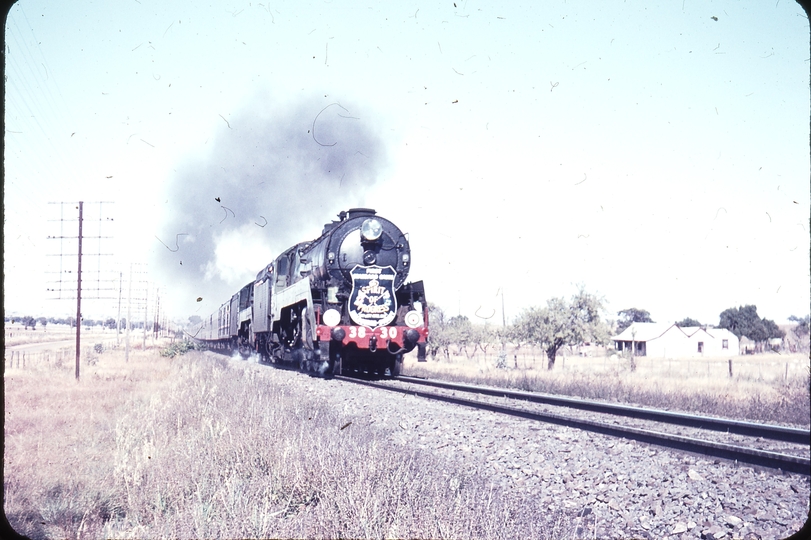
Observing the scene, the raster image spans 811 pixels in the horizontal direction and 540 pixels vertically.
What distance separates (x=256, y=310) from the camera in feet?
71.2

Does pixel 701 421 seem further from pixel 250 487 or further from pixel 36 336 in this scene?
pixel 36 336

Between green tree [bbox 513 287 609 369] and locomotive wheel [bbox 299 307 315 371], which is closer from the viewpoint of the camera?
locomotive wheel [bbox 299 307 315 371]

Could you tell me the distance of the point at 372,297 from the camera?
534 inches

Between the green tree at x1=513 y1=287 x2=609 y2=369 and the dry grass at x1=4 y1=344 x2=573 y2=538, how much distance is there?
2346 cm

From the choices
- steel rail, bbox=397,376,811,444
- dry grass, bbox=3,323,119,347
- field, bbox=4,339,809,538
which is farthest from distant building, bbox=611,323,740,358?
dry grass, bbox=3,323,119,347

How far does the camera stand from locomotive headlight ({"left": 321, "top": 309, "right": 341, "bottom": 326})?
13.0 metres

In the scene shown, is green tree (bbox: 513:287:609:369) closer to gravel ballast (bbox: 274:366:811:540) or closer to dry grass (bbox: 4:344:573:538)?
gravel ballast (bbox: 274:366:811:540)

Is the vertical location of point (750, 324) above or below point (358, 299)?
below

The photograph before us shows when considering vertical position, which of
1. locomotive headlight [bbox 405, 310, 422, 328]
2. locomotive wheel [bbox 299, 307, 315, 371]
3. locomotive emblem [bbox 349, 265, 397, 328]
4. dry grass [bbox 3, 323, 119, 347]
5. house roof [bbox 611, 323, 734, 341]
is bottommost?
dry grass [bbox 3, 323, 119, 347]

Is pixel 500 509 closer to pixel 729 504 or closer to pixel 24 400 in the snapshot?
pixel 729 504

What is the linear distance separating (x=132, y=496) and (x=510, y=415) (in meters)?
5.86

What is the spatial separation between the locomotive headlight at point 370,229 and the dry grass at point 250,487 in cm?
622

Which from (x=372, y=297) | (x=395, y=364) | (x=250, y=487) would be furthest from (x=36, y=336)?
(x=250, y=487)

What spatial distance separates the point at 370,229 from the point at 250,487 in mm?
9363
